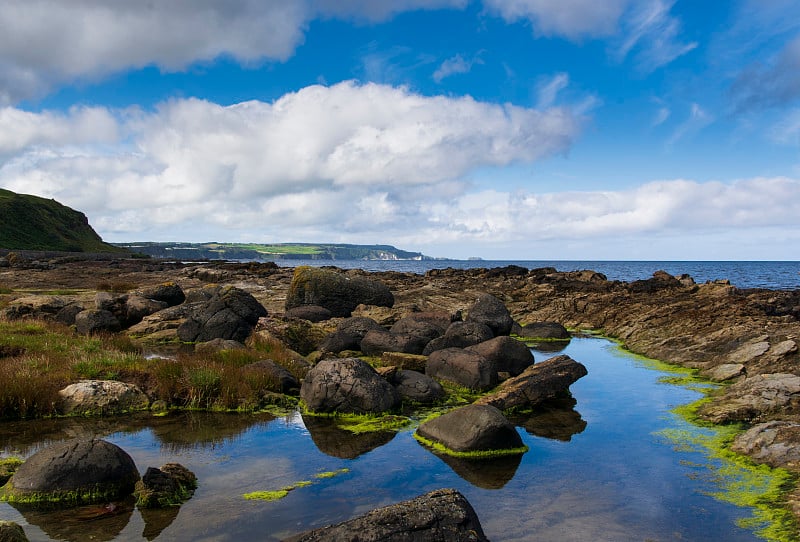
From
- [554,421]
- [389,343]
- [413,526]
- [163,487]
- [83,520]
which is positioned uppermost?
[413,526]

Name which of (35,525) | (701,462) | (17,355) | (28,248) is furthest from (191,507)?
(28,248)

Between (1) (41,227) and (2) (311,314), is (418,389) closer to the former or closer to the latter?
(2) (311,314)

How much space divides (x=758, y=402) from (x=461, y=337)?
9.15 m

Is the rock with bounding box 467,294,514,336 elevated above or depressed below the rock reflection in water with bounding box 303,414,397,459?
above

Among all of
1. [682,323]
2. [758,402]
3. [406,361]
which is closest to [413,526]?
[758,402]

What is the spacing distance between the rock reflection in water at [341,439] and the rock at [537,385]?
3175 millimetres

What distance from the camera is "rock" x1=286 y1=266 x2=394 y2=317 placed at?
27281 millimetres

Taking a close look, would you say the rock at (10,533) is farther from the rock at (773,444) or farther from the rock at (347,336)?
the rock at (347,336)

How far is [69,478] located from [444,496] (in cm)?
561

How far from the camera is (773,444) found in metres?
9.90

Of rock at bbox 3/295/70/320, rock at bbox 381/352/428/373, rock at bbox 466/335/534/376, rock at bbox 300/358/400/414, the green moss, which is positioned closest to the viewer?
the green moss

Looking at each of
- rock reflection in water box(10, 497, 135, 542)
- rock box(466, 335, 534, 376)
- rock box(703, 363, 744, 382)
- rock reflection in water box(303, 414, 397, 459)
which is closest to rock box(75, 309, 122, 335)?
rock reflection in water box(303, 414, 397, 459)

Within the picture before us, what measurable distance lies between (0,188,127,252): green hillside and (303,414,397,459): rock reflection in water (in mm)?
136792

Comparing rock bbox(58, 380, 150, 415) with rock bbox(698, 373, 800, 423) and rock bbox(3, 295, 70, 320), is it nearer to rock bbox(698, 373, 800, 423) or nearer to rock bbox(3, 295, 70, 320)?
rock bbox(3, 295, 70, 320)
